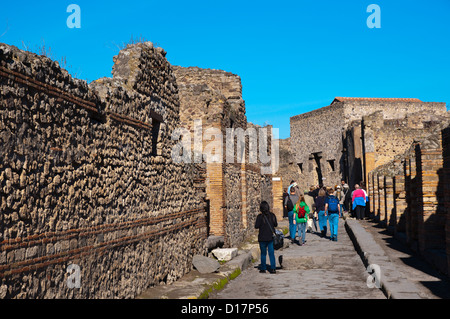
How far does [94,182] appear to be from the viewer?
18.7 ft

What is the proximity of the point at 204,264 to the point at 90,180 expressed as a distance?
13.8 feet

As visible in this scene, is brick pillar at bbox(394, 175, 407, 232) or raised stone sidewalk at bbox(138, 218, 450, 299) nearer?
raised stone sidewalk at bbox(138, 218, 450, 299)

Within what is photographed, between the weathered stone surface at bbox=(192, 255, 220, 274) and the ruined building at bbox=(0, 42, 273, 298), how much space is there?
17cm

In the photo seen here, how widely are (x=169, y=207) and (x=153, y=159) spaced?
103 cm

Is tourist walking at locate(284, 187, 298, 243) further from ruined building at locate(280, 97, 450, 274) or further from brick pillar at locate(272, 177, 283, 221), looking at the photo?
brick pillar at locate(272, 177, 283, 221)

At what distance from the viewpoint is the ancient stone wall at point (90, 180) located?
4.17 m

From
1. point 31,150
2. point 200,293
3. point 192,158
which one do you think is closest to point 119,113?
point 31,150

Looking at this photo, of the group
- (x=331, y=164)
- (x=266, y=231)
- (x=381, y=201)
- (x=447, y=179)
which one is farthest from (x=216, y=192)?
(x=331, y=164)

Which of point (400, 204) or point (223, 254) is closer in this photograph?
point (223, 254)

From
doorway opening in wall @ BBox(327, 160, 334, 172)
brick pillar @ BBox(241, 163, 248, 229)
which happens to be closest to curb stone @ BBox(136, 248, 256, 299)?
brick pillar @ BBox(241, 163, 248, 229)

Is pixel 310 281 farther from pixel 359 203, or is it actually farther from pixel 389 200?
pixel 359 203

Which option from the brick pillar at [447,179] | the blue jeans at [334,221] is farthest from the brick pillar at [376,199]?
the brick pillar at [447,179]

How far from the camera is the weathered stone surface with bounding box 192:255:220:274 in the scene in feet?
30.0
